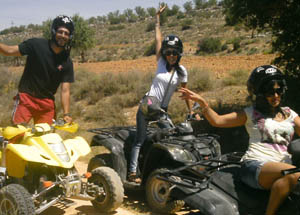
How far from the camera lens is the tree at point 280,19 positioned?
8.12 metres

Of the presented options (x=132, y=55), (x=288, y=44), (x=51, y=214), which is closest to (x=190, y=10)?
(x=132, y=55)

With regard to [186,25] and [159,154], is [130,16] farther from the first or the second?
[159,154]

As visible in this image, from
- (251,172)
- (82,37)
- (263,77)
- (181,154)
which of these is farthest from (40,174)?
(82,37)

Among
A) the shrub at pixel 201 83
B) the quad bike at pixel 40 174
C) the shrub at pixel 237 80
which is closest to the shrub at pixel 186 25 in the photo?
the shrub at pixel 237 80

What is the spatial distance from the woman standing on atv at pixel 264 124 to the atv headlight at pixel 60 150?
1569mm

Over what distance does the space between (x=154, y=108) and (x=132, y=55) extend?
37395 mm

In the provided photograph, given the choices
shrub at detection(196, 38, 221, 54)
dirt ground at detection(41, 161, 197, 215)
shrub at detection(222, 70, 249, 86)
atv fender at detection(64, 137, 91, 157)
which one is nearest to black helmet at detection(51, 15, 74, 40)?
atv fender at detection(64, 137, 91, 157)

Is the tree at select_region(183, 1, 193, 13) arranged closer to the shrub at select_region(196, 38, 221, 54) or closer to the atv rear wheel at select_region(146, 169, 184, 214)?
the shrub at select_region(196, 38, 221, 54)

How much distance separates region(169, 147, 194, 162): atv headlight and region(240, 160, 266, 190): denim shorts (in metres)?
1.56

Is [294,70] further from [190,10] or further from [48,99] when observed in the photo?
[190,10]

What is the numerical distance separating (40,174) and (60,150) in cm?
44

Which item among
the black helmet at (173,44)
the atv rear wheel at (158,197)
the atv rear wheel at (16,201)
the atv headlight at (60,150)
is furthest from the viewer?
the black helmet at (173,44)

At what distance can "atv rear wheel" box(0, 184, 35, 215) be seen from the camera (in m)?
3.94

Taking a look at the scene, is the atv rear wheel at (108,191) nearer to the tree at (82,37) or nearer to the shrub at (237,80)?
the shrub at (237,80)
